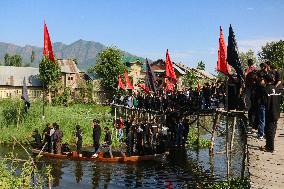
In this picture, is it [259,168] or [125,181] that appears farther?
[125,181]

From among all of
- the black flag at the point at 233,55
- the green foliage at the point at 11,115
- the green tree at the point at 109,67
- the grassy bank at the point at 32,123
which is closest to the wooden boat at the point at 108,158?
the grassy bank at the point at 32,123

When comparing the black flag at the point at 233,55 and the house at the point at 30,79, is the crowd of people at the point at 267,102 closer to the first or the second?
the black flag at the point at 233,55

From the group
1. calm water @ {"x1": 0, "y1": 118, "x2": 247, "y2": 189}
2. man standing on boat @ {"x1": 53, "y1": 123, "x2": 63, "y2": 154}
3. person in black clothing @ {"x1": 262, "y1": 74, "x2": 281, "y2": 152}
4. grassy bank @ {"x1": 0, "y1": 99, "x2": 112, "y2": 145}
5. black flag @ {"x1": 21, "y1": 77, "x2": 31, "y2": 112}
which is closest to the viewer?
person in black clothing @ {"x1": 262, "y1": 74, "x2": 281, "y2": 152}

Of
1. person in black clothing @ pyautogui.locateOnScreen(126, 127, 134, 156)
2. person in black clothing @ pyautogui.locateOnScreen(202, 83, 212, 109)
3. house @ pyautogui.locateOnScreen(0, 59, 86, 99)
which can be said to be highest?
house @ pyautogui.locateOnScreen(0, 59, 86, 99)

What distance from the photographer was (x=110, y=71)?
64750mm

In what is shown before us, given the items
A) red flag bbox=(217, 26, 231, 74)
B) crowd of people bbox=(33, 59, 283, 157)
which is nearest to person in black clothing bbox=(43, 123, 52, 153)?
crowd of people bbox=(33, 59, 283, 157)

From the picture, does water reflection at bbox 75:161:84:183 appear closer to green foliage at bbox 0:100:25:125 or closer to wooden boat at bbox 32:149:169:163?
wooden boat at bbox 32:149:169:163

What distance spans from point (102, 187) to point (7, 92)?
5046cm

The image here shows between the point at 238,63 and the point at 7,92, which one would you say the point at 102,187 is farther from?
the point at 7,92

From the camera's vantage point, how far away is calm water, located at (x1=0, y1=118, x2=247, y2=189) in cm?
2012

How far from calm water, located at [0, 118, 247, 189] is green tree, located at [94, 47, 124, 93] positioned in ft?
126

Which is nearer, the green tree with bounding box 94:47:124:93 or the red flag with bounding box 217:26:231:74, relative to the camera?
the red flag with bounding box 217:26:231:74

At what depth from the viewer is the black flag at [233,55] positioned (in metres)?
16.1

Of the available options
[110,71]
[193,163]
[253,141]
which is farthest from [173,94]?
[110,71]
